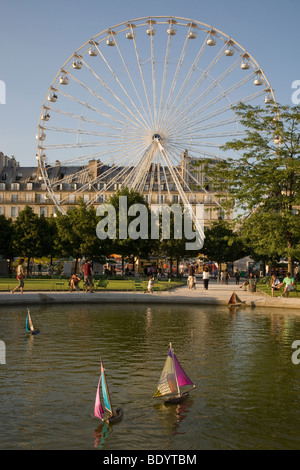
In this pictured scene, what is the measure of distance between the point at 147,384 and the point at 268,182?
21.1m

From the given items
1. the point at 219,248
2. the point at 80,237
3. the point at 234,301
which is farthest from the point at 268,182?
the point at 219,248

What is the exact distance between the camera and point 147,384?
11.0 meters

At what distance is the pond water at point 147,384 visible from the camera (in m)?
8.08

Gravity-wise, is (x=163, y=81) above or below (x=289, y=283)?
above

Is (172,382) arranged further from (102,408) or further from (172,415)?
(102,408)

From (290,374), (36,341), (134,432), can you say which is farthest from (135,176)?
(134,432)

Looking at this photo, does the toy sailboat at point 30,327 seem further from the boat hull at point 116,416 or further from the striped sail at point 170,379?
the boat hull at point 116,416

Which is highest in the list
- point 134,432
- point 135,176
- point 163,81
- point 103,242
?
point 163,81

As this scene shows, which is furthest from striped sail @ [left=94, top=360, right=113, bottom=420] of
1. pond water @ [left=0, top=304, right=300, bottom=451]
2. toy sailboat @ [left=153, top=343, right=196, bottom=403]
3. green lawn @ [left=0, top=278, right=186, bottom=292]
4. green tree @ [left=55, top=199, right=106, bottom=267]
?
green tree @ [left=55, top=199, right=106, bottom=267]

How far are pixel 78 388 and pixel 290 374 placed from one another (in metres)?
4.83

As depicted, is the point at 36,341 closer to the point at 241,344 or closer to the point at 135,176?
the point at 241,344

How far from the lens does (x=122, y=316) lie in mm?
22047

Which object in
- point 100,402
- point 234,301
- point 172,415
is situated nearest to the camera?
point 100,402

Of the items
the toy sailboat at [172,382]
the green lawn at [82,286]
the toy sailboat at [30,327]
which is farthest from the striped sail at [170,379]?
the green lawn at [82,286]
